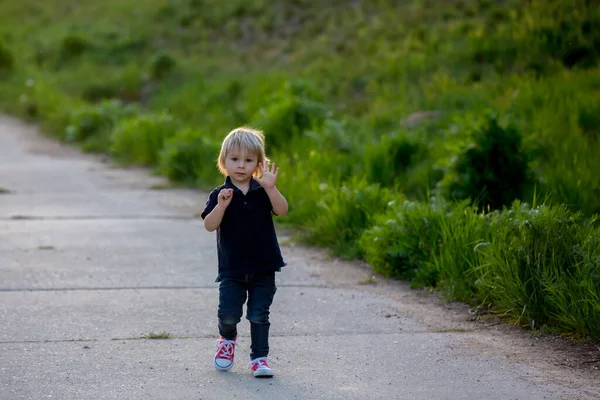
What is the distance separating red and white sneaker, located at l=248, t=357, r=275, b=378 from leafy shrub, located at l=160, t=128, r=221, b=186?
7.35 meters

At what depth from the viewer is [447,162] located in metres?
9.06

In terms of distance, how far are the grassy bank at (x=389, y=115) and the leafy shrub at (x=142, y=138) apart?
0.03 meters

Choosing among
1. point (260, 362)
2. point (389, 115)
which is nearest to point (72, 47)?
point (389, 115)

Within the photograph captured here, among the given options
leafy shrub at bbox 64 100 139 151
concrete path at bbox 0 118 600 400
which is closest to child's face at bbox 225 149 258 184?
concrete path at bbox 0 118 600 400

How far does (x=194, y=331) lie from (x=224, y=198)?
3.87ft

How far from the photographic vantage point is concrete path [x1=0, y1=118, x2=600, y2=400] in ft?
15.9

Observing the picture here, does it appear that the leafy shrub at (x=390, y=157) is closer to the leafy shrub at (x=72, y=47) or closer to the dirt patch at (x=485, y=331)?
the dirt patch at (x=485, y=331)

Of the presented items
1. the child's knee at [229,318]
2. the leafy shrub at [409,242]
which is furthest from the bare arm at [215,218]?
the leafy shrub at [409,242]

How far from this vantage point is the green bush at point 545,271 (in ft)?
18.6

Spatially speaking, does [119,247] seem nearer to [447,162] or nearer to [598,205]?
[447,162]

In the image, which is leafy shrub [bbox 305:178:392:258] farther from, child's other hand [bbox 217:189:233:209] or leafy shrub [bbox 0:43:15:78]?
leafy shrub [bbox 0:43:15:78]

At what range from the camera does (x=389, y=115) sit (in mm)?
14008

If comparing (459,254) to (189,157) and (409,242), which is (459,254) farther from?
(189,157)

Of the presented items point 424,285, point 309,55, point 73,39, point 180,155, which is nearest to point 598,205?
point 424,285
